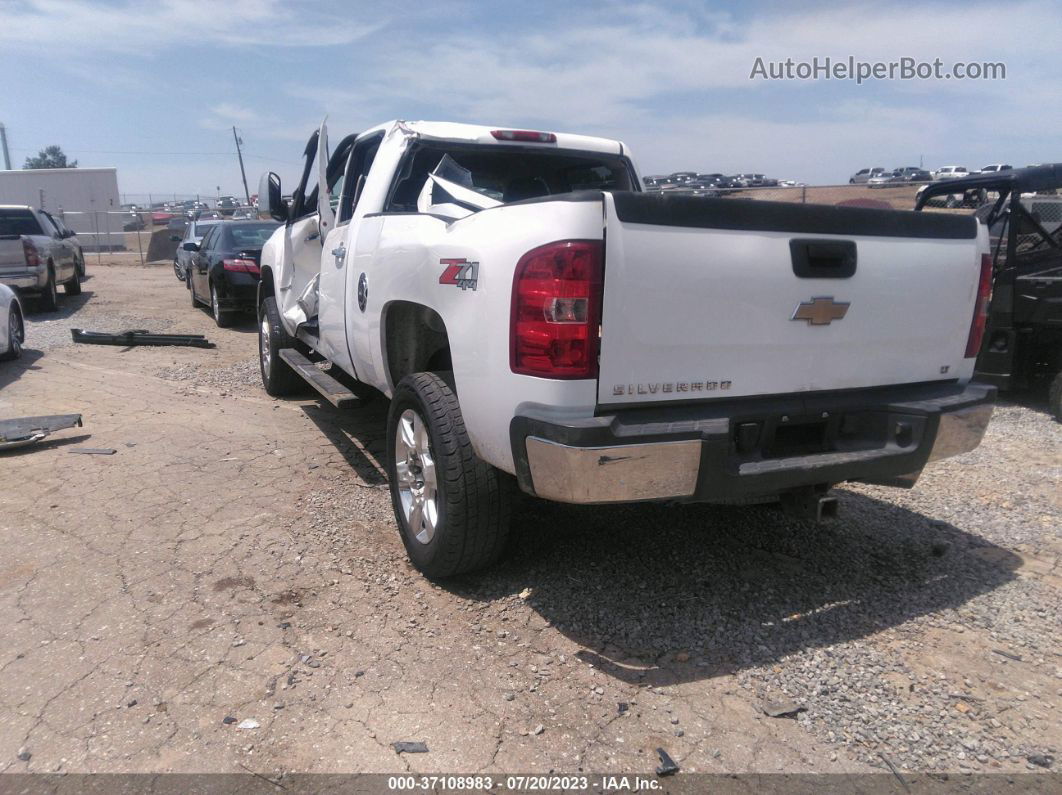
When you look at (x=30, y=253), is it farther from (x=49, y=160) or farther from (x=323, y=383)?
(x=49, y=160)

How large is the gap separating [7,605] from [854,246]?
3917 millimetres

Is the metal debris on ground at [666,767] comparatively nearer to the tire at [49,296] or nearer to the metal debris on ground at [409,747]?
the metal debris on ground at [409,747]

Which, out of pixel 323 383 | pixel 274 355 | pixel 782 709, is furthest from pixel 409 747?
pixel 274 355

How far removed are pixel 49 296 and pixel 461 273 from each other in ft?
44.0

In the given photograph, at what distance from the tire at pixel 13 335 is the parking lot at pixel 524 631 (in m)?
4.34

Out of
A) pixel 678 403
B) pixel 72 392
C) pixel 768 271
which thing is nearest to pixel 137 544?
pixel 678 403

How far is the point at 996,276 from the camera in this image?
6.79 meters

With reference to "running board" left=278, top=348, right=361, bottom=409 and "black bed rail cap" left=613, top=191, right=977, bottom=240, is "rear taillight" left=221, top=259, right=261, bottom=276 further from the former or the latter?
"black bed rail cap" left=613, top=191, right=977, bottom=240

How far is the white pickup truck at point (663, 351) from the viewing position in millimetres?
2699

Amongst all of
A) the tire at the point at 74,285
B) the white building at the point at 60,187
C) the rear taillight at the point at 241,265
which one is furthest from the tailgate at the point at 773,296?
the white building at the point at 60,187

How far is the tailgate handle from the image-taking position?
9.73 ft

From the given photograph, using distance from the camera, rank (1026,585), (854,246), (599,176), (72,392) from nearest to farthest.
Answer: (854,246) → (1026,585) → (599,176) → (72,392)

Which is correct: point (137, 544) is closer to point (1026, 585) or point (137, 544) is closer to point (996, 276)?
point (1026, 585)

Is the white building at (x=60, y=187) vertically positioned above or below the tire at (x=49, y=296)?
above
